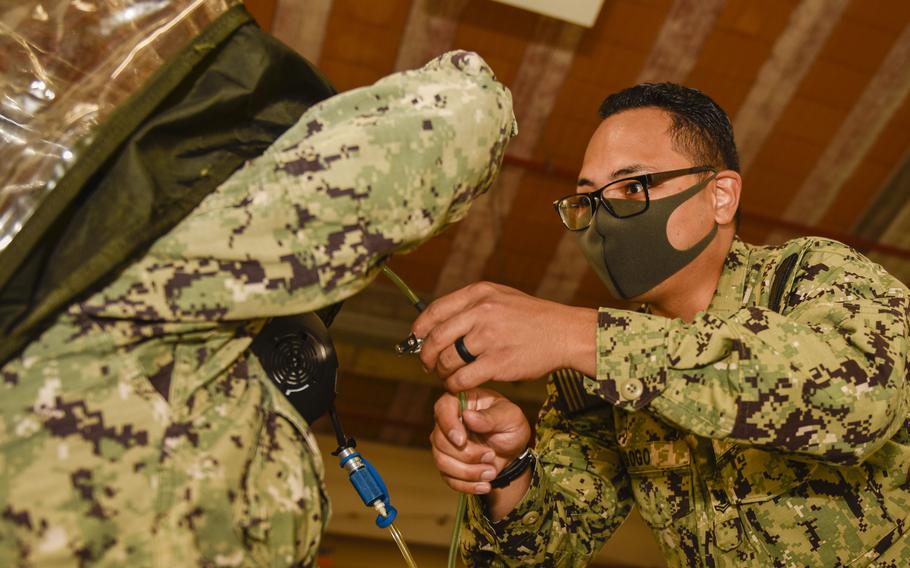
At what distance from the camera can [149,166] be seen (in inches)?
30.5

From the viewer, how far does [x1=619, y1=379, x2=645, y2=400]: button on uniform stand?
1093 mm

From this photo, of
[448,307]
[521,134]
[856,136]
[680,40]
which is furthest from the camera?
[856,136]

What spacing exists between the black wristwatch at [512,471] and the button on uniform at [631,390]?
0.55 metres

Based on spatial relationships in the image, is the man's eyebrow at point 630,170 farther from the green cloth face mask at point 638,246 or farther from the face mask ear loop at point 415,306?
the face mask ear loop at point 415,306

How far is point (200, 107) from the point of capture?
80cm

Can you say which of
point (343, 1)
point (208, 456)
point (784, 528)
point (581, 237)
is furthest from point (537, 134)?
point (208, 456)

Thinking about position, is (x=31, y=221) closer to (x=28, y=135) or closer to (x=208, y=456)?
(x=28, y=135)

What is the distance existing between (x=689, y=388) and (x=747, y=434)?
11cm

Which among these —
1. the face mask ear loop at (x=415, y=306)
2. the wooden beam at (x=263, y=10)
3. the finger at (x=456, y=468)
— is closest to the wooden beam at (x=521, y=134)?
the wooden beam at (x=263, y=10)

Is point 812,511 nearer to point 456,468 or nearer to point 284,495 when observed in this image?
point 456,468

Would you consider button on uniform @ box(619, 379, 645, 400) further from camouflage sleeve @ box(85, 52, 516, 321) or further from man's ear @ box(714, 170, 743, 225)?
man's ear @ box(714, 170, 743, 225)

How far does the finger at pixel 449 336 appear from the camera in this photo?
1.07 meters

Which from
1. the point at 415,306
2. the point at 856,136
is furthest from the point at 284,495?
the point at 856,136

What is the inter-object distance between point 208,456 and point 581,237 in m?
1.22
